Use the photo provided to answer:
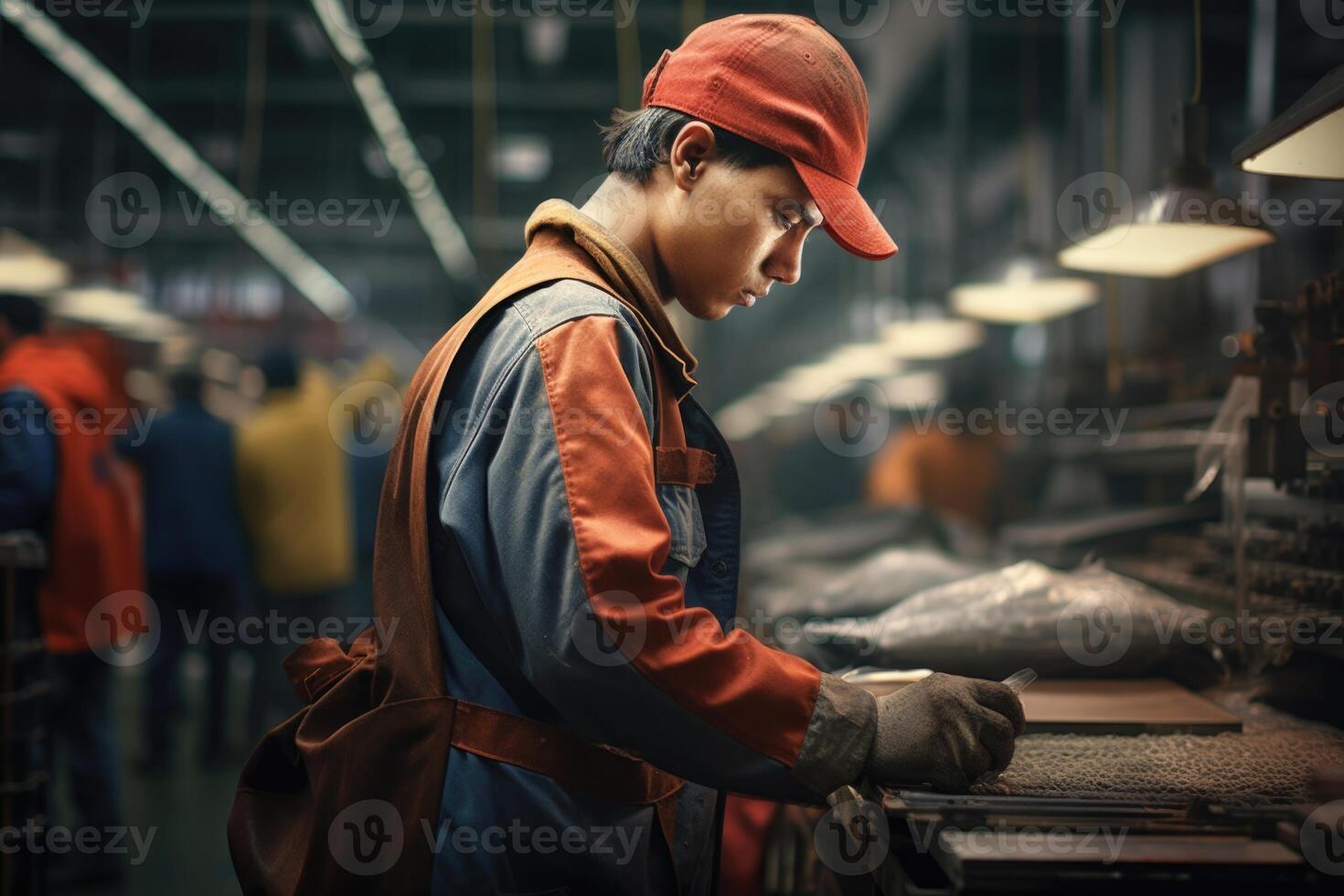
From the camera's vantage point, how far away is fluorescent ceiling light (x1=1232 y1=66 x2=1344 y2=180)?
1422 millimetres

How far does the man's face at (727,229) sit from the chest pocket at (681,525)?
0.31 m

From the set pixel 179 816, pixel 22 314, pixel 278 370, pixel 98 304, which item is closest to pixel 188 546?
pixel 278 370

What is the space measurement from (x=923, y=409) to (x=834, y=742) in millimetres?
7266

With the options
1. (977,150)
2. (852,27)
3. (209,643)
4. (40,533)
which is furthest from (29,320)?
(977,150)

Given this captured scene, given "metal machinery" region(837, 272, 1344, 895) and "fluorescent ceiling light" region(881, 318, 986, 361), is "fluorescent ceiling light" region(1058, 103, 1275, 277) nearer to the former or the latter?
"metal machinery" region(837, 272, 1344, 895)

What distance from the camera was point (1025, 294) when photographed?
14.1 feet

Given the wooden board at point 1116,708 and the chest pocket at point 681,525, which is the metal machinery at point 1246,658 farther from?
the chest pocket at point 681,525

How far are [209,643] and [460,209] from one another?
353 inches

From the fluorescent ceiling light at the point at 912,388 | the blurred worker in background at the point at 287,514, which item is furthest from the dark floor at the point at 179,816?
the fluorescent ceiling light at the point at 912,388

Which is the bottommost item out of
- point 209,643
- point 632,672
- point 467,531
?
point 209,643

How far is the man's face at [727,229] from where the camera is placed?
1429mm

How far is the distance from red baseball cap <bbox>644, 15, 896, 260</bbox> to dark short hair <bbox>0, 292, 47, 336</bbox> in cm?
290

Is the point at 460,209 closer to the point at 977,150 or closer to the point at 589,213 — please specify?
the point at 977,150

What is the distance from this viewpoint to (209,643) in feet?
16.0
